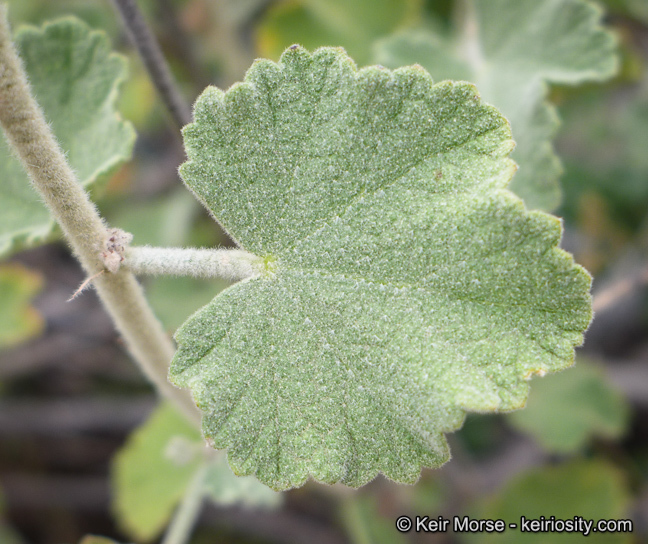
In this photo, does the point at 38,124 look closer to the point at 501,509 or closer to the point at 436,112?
the point at 436,112

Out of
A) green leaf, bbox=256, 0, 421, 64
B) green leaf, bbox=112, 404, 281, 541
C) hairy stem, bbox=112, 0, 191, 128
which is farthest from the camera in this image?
green leaf, bbox=256, 0, 421, 64

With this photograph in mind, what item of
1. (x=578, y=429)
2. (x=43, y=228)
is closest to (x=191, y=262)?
(x=43, y=228)

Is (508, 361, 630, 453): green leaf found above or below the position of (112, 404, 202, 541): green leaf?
above

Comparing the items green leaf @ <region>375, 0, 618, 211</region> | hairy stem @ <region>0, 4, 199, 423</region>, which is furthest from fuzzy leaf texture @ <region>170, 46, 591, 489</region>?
green leaf @ <region>375, 0, 618, 211</region>

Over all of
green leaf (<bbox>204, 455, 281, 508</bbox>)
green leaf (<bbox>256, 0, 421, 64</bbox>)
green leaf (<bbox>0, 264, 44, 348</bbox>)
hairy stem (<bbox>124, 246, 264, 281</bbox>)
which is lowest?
green leaf (<bbox>204, 455, 281, 508</bbox>)

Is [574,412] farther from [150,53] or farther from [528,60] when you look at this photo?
[150,53]

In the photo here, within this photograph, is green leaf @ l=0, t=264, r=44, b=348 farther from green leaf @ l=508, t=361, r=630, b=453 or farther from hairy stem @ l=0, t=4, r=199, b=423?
green leaf @ l=508, t=361, r=630, b=453

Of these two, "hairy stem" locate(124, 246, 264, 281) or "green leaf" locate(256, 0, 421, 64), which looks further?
"green leaf" locate(256, 0, 421, 64)
